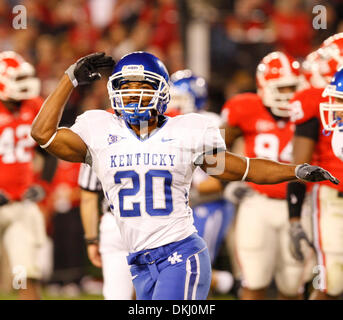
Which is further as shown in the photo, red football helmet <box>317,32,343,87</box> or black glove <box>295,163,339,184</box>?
red football helmet <box>317,32,343,87</box>

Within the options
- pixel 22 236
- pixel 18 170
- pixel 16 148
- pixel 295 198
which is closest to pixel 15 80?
pixel 16 148

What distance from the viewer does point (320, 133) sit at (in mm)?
4438

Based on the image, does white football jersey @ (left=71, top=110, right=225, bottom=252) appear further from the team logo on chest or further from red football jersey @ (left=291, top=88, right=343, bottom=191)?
red football jersey @ (left=291, top=88, right=343, bottom=191)

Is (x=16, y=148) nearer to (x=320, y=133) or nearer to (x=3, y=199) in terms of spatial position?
(x=3, y=199)

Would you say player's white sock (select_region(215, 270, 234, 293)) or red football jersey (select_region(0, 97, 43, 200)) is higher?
red football jersey (select_region(0, 97, 43, 200))

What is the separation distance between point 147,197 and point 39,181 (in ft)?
10.6

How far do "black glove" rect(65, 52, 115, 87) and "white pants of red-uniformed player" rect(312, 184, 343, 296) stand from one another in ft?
5.01

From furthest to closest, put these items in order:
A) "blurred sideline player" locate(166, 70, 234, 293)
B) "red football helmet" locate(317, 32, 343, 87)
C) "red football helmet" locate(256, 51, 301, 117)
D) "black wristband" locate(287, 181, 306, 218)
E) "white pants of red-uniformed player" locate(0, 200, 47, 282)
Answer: "blurred sideline player" locate(166, 70, 234, 293) < "red football helmet" locate(256, 51, 301, 117) < "white pants of red-uniformed player" locate(0, 200, 47, 282) < "red football helmet" locate(317, 32, 343, 87) < "black wristband" locate(287, 181, 306, 218)

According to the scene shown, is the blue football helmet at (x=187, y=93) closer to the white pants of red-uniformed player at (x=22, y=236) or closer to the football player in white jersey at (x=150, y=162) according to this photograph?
the white pants of red-uniformed player at (x=22, y=236)

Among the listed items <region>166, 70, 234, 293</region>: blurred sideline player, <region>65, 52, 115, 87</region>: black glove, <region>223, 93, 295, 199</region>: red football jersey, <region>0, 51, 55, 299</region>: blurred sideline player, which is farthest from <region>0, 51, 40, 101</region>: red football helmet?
<region>65, 52, 115, 87</region>: black glove

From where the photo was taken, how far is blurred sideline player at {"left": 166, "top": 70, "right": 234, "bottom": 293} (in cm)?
598

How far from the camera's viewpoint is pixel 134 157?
341 centimetres
